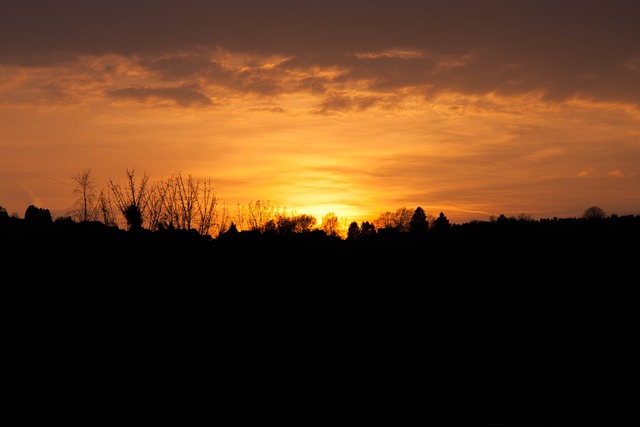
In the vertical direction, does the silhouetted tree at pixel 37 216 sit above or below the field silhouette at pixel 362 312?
above

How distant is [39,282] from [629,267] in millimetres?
17556

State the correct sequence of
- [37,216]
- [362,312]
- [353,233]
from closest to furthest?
1. [362,312]
2. [37,216]
3. [353,233]

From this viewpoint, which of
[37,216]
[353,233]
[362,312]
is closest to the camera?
[362,312]

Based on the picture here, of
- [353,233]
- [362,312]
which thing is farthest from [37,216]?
[353,233]

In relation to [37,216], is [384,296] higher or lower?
lower

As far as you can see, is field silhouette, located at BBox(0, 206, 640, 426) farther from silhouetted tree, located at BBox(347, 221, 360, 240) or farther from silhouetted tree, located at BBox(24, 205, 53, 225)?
silhouetted tree, located at BBox(347, 221, 360, 240)

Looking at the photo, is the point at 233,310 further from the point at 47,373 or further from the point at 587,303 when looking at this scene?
the point at 587,303

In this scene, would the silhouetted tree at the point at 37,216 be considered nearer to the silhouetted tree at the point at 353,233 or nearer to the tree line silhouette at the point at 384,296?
the tree line silhouette at the point at 384,296

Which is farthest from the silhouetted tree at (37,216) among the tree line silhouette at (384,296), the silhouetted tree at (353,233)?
the silhouetted tree at (353,233)

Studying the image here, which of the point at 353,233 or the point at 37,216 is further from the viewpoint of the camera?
the point at 353,233

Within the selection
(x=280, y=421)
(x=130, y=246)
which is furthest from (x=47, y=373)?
(x=280, y=421)

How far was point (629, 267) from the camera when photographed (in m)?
19.6

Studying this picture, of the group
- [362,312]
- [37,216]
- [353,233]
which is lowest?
[362,312]

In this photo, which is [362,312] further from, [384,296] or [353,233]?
[353,233]
